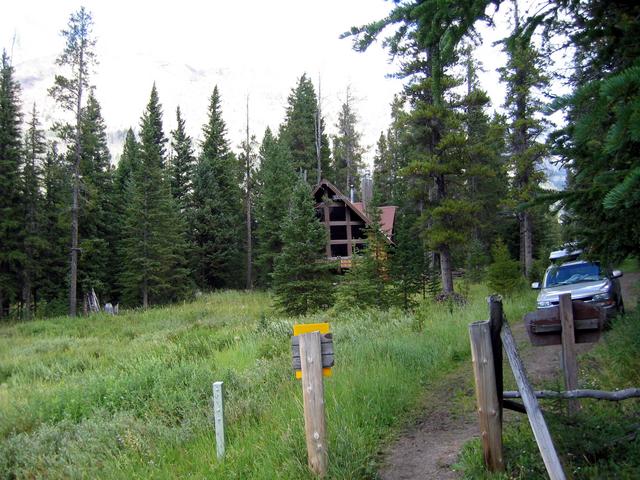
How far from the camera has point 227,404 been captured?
275 inches

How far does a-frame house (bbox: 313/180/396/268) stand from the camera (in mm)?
36125

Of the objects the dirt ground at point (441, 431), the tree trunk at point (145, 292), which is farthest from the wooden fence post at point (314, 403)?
the tree trunk at point (145, 292)

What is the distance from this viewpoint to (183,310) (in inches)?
1161

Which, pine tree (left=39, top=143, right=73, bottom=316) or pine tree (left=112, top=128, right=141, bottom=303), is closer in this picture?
pine tree (left=39, top=143, right=73, bottom=316)

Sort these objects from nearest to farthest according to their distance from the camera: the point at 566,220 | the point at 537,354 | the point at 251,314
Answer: the point at 566,220 < the point at 537,354 < the point at 251,314

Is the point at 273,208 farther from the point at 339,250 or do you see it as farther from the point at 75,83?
the point at 75,83

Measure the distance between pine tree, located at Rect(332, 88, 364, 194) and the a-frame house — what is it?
19784mm

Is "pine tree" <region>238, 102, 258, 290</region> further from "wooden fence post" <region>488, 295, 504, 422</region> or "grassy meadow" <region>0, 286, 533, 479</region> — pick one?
"wooden fence post" <region>488, 295, 504, 422</region>

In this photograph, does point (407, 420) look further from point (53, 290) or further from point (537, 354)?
point (53, 290)

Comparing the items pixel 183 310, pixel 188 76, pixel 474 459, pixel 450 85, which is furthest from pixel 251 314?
pixel 188 76

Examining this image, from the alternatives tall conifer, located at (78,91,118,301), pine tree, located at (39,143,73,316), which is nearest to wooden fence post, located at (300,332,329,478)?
tall conifer, located at (78,91,118,301)

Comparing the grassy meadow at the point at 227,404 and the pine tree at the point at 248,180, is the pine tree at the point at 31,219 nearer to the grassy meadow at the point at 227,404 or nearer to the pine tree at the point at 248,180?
the pine tree at the point at 248,180

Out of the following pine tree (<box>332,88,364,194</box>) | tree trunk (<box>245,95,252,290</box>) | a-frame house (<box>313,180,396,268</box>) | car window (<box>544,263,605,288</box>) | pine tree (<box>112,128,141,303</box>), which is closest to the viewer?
car window (<box>544,263,605,288</box>)

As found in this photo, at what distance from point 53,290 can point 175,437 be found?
36.1 metres
